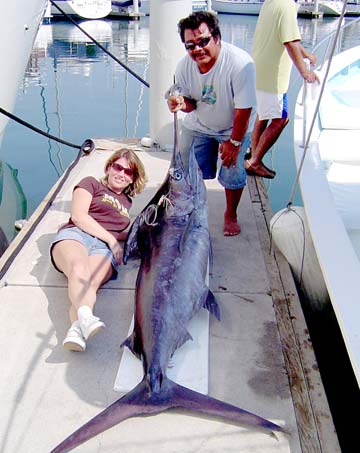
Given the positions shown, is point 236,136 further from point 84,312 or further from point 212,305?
point 84,312

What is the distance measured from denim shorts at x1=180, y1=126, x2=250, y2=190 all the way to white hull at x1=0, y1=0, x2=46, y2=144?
132 inches

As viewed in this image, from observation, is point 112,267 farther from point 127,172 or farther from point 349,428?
point 349,428

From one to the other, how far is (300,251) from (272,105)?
1794 mm

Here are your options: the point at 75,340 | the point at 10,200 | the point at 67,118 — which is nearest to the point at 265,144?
the point at 75,340

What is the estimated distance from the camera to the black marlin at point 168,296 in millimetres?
2135

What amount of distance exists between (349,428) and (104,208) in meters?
1.90

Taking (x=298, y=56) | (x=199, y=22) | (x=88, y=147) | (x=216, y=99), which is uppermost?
(x=199, y=22)

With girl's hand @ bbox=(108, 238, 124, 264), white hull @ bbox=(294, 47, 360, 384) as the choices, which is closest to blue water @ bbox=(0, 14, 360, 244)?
white hull @ bbox=(294, 47, 360, 384)

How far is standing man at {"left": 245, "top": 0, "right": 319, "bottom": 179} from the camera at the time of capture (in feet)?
14.4

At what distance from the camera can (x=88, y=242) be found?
3.05 m

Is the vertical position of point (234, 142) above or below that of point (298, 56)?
below

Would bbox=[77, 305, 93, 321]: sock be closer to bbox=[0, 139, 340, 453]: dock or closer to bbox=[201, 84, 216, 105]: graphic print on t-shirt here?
bbox=[0, 139, 340, 453]: dock

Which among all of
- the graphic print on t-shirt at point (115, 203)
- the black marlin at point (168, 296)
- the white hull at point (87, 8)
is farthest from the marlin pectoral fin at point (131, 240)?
the white hull at point (87, 8)

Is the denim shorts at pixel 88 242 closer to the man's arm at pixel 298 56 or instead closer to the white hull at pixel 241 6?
the man's arm at pixel 298 56
